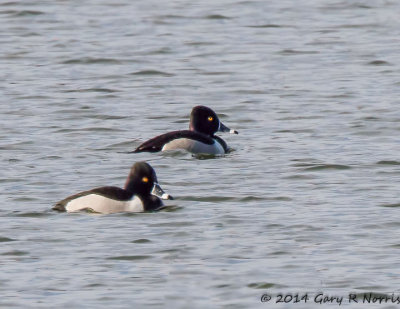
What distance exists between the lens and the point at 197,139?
19.5 meters

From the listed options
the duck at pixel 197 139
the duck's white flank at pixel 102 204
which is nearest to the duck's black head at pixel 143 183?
the duck's white flank at pixel 102 204

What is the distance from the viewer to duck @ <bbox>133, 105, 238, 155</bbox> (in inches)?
754

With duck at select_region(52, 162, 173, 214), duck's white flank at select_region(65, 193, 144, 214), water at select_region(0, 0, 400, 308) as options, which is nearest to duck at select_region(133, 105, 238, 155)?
water at select_region(0, 0, 400, 308)

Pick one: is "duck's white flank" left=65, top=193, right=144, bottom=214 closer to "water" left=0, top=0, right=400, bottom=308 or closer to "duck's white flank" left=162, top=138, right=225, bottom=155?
"water" left=0, top=0, right=400, bottom=308

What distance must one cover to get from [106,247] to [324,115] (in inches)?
360

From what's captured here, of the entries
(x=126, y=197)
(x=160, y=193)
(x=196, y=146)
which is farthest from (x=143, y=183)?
(x=196, y=146)

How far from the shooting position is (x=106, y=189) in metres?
15.3

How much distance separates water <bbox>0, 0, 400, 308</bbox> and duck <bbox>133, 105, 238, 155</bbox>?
17 cm

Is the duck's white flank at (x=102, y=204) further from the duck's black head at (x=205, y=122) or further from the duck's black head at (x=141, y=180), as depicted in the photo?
the duck's black head at (x=205, y=122)

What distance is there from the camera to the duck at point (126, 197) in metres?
15.2

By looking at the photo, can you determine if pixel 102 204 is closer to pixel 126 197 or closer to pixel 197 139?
pixel 126 197

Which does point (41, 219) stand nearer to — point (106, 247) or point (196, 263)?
point (106, 247)

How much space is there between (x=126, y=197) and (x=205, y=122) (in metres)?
5.33

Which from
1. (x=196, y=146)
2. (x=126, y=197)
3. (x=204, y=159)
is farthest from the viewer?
(x=196, y=146)
